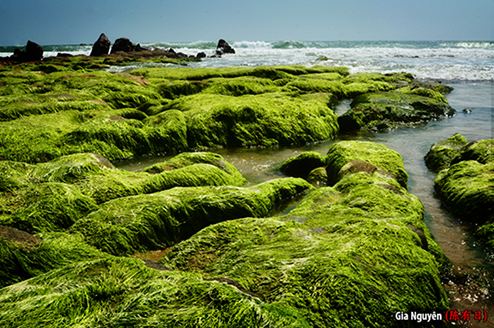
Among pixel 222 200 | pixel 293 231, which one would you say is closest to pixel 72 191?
pixel 222 200

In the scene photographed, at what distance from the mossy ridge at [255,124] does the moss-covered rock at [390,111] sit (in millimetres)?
845

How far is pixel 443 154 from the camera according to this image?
22.3 feet

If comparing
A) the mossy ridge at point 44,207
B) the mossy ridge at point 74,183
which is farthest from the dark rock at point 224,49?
the mossy ridge at point 44,207

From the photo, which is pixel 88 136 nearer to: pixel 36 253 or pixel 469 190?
pixel 36 253

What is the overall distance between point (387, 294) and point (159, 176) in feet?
12.0

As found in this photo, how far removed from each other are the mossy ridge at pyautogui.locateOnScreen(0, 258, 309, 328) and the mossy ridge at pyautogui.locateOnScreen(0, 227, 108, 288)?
0.56m

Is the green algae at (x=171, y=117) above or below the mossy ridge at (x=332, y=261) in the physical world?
above

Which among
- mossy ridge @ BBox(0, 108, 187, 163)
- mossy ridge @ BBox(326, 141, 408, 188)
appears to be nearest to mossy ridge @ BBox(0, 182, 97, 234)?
mossy ridge @ BBox(0, 108, 187, 163)

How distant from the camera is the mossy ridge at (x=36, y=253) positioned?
2.75 meters

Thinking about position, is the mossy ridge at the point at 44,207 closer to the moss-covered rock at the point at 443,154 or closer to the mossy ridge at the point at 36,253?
the mossy ridge at the point at 36,253

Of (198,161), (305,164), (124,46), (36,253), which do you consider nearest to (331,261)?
(36,253)

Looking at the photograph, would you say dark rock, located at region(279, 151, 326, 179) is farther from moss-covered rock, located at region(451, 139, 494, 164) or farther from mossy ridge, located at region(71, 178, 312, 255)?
moss-covered rock, located at region(451, 139, 494, 164)

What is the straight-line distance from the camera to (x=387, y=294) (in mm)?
2393

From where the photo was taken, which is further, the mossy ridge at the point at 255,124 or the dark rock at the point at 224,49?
the dark rock at the point at 224,49
